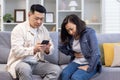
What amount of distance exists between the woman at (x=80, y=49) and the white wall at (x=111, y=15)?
2563mm

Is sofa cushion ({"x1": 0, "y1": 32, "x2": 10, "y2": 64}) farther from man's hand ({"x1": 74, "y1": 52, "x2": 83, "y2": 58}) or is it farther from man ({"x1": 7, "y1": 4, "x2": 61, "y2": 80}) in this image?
man's hand ({"x1": 74, "y1": 52, "x2": 83, "y2": 58})

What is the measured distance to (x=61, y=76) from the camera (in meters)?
2.53

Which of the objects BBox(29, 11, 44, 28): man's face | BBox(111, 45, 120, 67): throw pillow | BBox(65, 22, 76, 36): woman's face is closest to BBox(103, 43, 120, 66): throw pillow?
BBox(111, 45, 120, 67): throw pillow

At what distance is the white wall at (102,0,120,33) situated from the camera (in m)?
5.05

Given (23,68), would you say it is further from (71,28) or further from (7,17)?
(7,17)

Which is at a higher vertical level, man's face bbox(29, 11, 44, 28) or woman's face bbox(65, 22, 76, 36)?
man's face bbox(29, 11, 44, 28)

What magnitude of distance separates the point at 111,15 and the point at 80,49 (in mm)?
2699

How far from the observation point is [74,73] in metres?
2.44

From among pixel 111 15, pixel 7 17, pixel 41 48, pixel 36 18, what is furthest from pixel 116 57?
pixel 7 17

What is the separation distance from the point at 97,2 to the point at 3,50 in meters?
3.11

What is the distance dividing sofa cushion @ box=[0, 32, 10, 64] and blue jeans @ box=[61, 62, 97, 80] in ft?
2.88

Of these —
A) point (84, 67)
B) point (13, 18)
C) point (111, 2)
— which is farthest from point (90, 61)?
point (13, 18)

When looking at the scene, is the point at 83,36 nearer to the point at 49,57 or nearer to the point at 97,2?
the point at 49,57

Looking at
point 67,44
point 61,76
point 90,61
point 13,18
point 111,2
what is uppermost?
point 111,2
